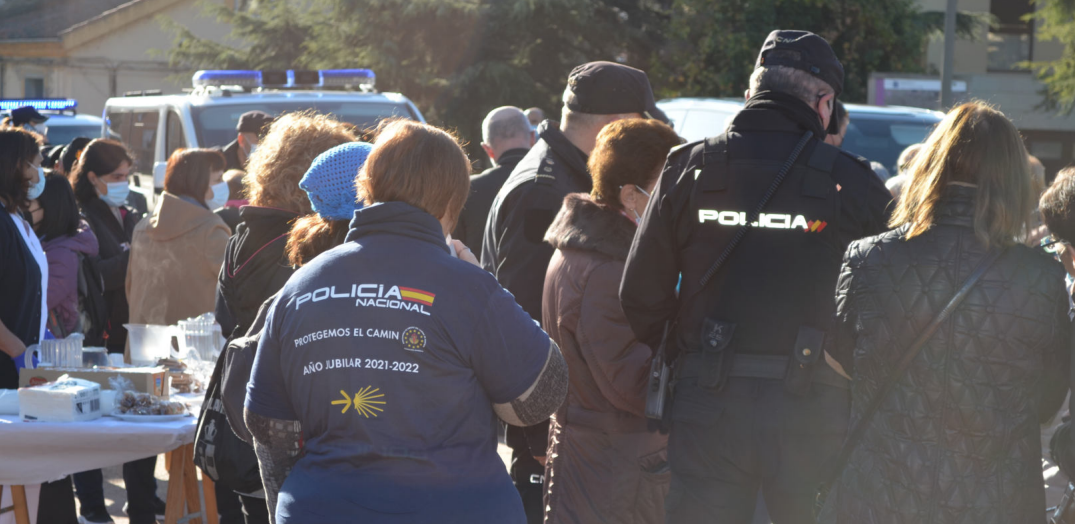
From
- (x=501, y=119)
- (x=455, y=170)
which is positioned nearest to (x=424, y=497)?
(x=455, y=170)

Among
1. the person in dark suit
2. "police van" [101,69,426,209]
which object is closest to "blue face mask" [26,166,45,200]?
the person in dark suit

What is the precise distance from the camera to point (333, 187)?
9.30ft

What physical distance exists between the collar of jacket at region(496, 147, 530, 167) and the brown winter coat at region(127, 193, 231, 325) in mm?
1542

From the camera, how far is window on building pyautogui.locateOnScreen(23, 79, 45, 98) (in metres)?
34.4

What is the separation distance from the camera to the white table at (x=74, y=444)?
3.82 meters

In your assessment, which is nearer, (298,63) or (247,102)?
(247,102)

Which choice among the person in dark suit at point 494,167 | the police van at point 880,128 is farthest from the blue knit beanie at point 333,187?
the police van at point 880,128

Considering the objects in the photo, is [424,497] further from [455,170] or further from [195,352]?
[195,352]

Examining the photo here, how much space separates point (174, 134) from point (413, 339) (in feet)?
27.9

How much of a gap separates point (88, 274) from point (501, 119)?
7.90 feet

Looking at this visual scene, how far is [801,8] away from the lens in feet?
60.8

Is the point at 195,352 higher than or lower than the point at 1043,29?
lower

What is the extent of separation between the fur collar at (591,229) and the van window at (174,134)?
282 inches

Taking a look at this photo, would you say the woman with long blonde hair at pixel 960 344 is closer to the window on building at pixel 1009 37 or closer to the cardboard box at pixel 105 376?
the cardboard box at pixel 105 376
